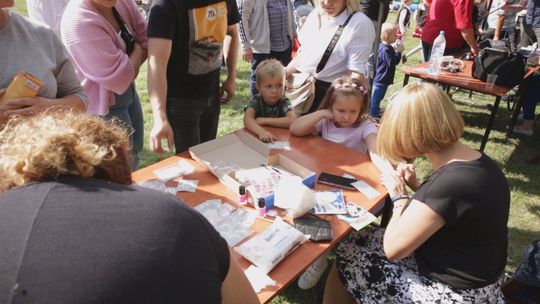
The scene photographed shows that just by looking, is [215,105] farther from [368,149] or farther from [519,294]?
[519,294]

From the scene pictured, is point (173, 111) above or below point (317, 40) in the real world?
below

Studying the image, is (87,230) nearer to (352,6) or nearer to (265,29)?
(352,6)

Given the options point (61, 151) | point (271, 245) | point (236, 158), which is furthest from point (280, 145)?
point (61, 151)

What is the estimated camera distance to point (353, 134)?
92.0 inches

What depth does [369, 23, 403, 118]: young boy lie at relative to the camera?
430 cm

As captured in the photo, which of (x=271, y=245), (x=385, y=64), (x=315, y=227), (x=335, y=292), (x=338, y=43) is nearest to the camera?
(x=271, y=245)

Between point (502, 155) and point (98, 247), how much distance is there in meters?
4.41

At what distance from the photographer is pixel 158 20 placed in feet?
5.98

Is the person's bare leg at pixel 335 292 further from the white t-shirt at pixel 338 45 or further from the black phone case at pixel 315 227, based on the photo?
the white t-shirt at pixel 338 45

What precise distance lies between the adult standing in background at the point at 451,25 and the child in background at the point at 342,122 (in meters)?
2.67

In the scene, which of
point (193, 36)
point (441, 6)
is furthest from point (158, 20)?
point (441, 6)

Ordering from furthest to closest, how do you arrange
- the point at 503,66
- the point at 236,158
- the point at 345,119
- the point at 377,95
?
the point at 377,95, the point at 503,66, the point at 345,119, the point at 236,158

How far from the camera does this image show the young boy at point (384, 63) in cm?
430

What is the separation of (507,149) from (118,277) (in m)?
4.59
